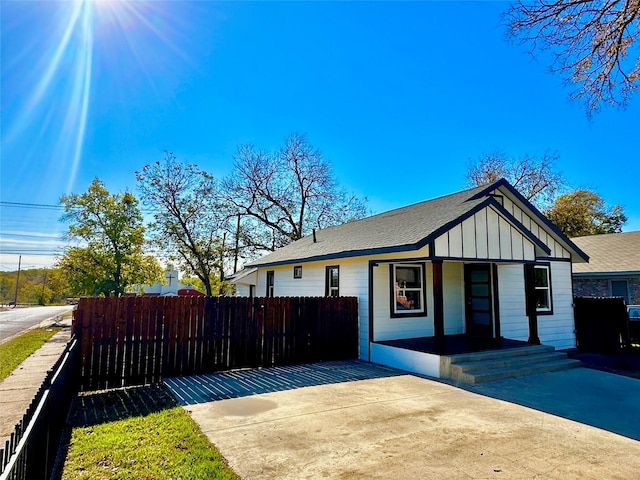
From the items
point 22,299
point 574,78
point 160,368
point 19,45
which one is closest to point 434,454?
point 160,368

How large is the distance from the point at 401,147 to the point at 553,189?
16377 mm

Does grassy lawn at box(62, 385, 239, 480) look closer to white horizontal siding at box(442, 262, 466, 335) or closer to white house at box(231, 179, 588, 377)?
white house at box(231, 179, 588, 377)

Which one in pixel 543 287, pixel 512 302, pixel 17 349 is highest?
pixel 543 287

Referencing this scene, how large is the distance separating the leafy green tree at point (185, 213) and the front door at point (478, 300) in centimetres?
2013

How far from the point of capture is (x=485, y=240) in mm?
8336

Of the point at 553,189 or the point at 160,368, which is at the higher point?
the point at 553,189

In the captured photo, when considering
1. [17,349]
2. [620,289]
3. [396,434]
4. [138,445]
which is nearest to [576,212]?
[620,289]

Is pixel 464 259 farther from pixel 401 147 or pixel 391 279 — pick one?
pixel 401 147

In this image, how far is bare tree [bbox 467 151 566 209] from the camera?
27.6 metres

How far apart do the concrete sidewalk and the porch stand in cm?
687

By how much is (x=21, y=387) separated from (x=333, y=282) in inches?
299

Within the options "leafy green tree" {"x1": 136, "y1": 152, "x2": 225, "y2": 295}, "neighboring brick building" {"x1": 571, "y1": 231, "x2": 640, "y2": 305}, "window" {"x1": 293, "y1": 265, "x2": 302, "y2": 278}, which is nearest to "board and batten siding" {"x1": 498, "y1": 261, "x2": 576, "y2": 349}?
"neighboring brick building" {"x1": 571, "y1": 231, "x2": 640, "y2": 305}

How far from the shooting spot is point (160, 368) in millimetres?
7254

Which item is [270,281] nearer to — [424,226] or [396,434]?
[424,226]
